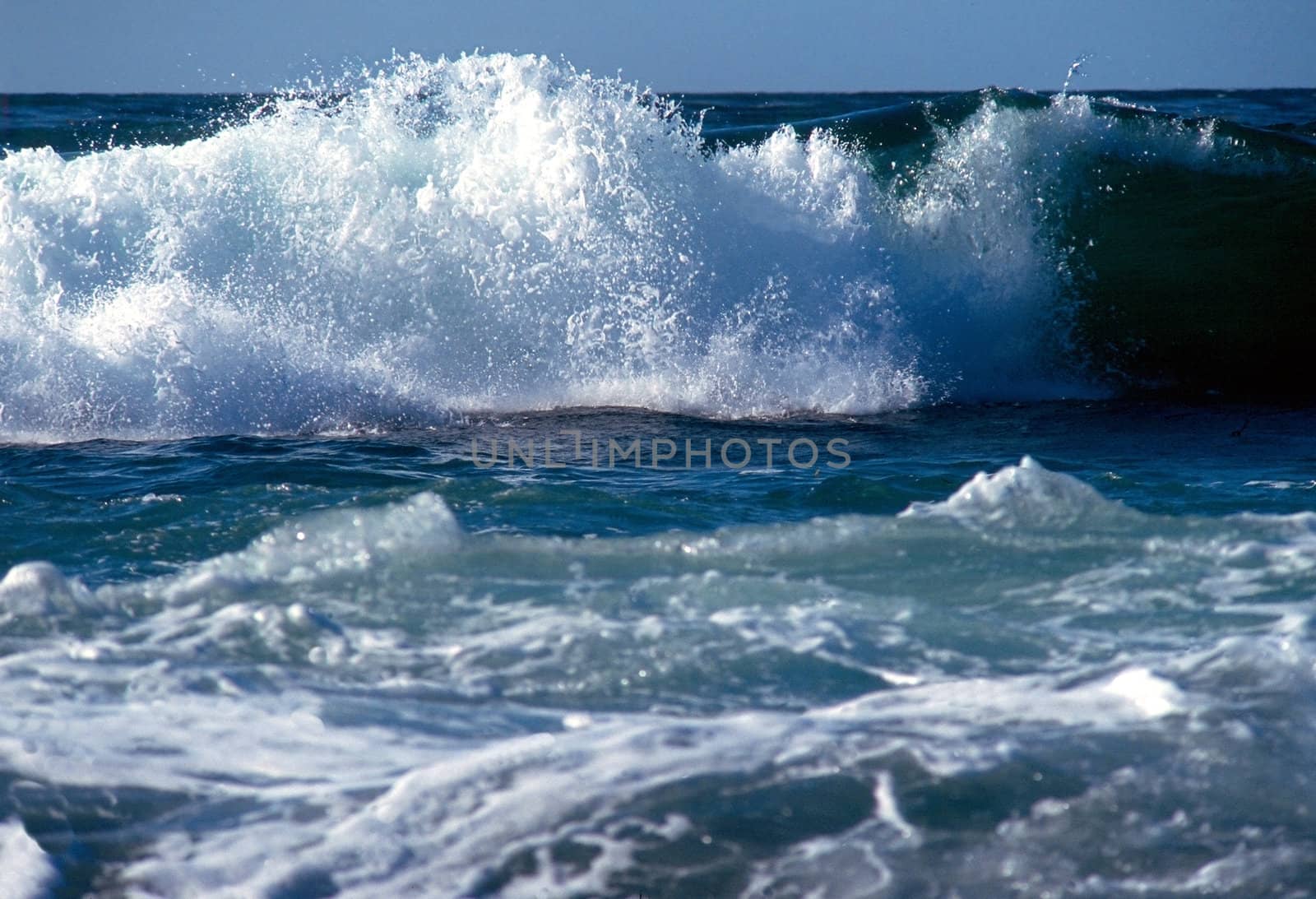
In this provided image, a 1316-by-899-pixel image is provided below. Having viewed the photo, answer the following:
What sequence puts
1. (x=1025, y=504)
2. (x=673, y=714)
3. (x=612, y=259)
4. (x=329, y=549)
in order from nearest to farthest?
(x=673, y=714) → (x=329, y=549) → (x=1025, y=504) → (x=612, y=259)

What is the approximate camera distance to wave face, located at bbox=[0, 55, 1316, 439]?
608cm

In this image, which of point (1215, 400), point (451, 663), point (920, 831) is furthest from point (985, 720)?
point (1215, 400)

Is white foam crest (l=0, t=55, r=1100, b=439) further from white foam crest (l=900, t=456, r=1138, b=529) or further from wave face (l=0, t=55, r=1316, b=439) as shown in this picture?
white foam crest (l=900, t=456, r=1138, b=529)

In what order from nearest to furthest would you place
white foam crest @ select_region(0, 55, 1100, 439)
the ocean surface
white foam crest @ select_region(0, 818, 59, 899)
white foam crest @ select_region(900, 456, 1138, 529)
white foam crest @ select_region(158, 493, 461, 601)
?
white foam crest @ select_region(0, 818, 59, 899) < the ocean surface < white foam crest @ select_region(158, 493, 461, 601) < white foam crest @ select_region(900, 456, 1138, 529) < white foam crest @ select_region(0, 55, 1100, 439)

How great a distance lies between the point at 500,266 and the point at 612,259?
24.6 inches

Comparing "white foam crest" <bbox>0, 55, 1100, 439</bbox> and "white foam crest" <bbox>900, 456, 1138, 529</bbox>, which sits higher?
"white foam crest" <bbox>0, 55, 1100, 439</bbox>

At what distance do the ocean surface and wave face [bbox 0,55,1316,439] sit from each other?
0.09 feet

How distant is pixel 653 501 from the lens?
4.18 meters

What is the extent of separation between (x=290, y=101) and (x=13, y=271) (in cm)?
180

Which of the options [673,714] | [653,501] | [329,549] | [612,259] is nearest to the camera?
[673,714]

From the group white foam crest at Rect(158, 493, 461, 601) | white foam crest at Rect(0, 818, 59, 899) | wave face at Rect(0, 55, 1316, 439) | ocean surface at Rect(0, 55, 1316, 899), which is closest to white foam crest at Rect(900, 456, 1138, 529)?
ocean surface at Rect(0, 55, 1316, 899)

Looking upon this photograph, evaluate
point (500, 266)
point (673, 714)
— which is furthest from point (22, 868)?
point (500, 266)

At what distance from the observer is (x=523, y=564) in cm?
309

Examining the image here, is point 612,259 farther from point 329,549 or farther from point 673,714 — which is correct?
point 673,714
